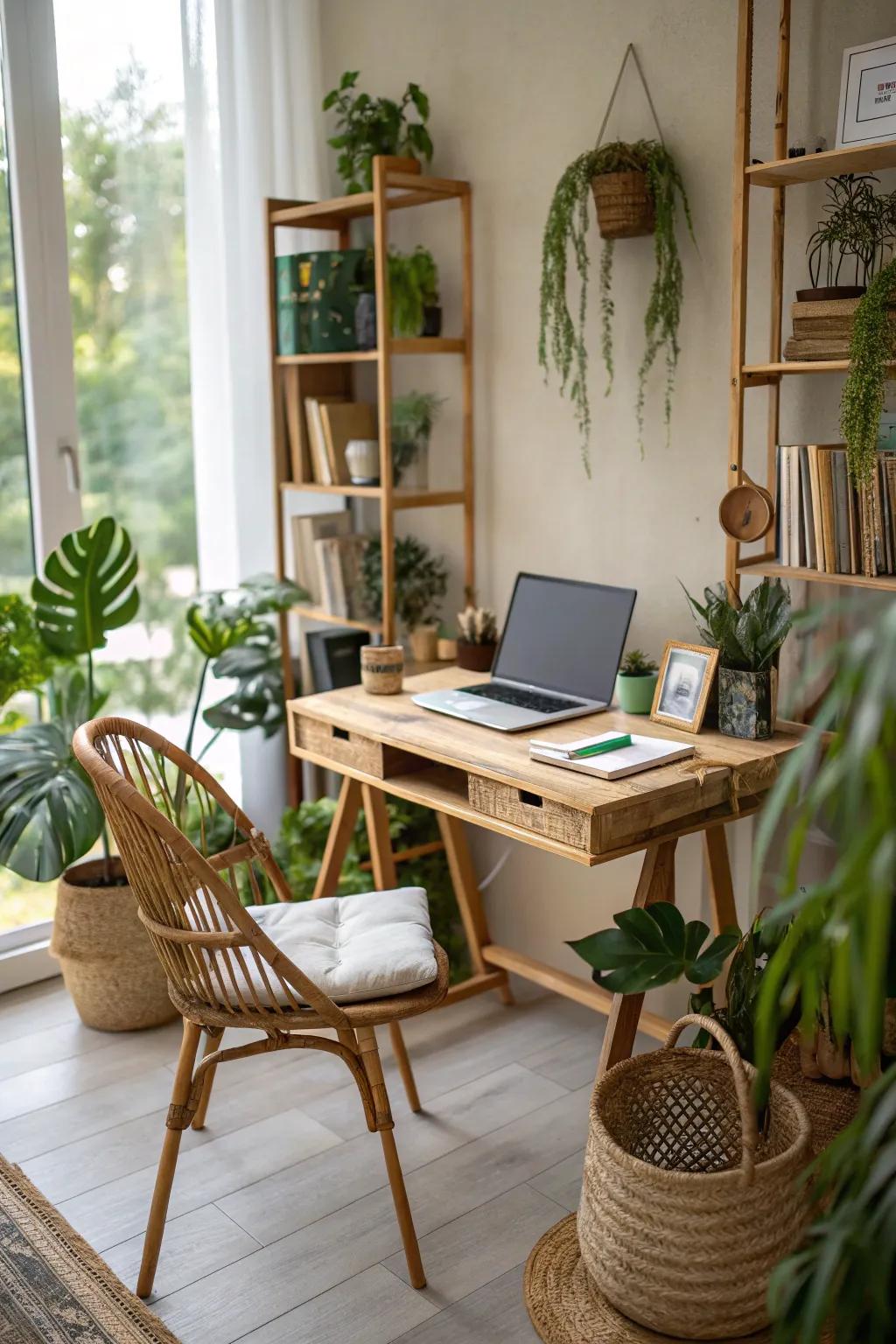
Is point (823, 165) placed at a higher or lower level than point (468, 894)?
higher

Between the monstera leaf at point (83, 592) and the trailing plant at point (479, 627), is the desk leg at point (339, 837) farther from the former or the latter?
the monstera leaf at point (83, 592)

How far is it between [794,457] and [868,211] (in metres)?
0.42

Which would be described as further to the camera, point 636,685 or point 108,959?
point 108,959

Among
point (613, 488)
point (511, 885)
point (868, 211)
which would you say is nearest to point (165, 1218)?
point (511, 885)

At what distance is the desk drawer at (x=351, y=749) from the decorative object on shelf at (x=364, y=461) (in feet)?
2.08

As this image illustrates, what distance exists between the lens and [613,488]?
2.68 metres

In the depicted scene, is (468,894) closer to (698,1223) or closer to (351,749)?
(351,749)

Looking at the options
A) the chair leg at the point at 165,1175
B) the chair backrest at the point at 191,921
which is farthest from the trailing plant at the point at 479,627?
the chair leg at the point at 165,1175

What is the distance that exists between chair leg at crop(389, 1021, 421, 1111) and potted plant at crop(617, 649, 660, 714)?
76 cm

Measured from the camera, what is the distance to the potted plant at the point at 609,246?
2393mm

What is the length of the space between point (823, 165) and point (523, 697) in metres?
1.10

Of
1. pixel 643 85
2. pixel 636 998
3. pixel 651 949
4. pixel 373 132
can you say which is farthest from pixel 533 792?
pixel 373 132

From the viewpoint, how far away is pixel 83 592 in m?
2.75

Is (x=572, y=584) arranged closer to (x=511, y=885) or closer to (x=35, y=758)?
(x=511, y=885)
